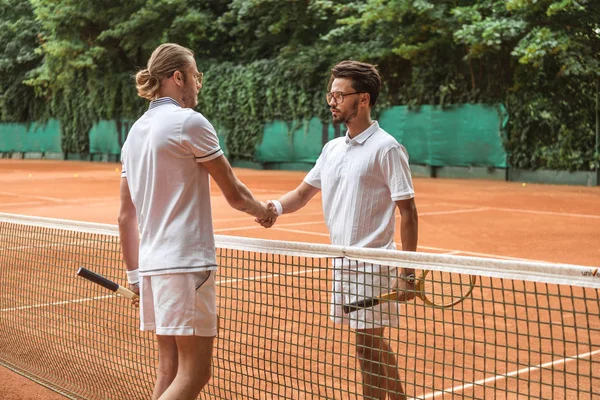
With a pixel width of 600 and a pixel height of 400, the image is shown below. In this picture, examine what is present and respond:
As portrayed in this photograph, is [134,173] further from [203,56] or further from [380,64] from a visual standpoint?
[203,56]

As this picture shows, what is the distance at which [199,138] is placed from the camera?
2861 millimetres

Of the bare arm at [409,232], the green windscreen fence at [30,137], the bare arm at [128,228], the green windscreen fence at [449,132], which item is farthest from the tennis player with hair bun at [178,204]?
the green windscreen fence at [30,137]

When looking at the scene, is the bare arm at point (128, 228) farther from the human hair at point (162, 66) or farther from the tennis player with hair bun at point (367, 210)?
the tennis player with hair bun at point (367, 210)

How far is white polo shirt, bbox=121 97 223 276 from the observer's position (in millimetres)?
2867

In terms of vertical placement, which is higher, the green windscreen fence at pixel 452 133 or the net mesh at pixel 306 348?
the green windscreen fence at pixel 452 133

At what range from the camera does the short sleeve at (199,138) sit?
2855 millimetres

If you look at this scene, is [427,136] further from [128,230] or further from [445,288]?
[128,230]

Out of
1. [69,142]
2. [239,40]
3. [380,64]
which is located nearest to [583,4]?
[380,64]

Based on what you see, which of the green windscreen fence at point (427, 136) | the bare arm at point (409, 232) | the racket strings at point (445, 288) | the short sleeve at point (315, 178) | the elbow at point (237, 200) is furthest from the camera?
the green windscreen fence at point (427, 136)

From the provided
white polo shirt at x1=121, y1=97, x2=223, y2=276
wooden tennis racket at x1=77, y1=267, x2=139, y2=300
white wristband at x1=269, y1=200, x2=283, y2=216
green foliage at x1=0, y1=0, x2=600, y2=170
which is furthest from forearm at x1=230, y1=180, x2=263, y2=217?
green foliage at x1=0, y1=0, x2=600, y2=170

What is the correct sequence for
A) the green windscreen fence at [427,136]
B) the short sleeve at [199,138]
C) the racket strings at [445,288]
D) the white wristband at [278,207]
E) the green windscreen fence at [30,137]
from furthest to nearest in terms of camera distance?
the green windscreen fence at [30,137]
the green windscreen fence at [427,136]
the white wristband at [278,207]
the racket strings at [445,288]
the short sleeve at [199,138]

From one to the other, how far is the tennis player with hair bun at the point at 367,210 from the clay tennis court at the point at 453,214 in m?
1.71

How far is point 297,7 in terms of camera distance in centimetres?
2847

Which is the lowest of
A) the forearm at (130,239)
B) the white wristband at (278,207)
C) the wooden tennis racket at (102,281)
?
the wooden tennis racket at (102,281)
